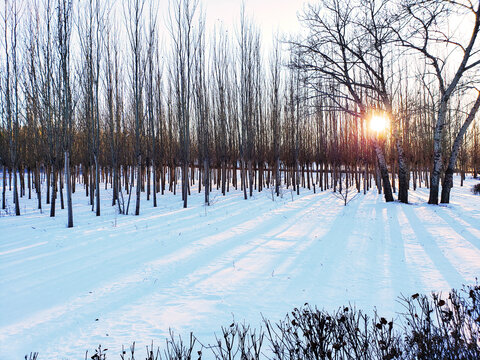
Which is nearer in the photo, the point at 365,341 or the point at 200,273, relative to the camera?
the point at 365,341

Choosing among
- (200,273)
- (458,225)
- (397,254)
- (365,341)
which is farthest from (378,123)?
(365,341)

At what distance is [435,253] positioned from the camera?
5.11 meters

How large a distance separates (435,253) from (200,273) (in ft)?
13.9

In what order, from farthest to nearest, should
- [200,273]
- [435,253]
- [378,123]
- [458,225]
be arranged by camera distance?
1. [378,123]
2. [458,225]
3. [435,253]
4. [200,273]

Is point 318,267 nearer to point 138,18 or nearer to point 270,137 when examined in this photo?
point 138,18

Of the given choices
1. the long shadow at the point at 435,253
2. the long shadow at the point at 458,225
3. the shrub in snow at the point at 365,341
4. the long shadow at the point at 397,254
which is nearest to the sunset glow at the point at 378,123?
the long shadow at the point at 458,225

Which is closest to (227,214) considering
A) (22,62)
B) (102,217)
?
(102,217)

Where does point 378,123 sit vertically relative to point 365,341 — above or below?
above

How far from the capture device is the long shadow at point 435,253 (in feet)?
13.1

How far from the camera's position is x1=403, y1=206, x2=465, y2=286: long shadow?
3.99m

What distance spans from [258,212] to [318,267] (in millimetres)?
5965

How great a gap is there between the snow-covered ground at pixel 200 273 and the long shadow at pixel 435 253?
0.06 feet

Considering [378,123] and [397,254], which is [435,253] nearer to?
[397,254]

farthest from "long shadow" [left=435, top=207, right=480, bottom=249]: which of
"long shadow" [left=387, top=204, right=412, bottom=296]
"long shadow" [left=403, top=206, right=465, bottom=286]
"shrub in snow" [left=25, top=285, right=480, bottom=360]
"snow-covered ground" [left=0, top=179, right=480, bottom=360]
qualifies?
"shrub in snow" [left=25, top=285, right=480, bottom=360]
